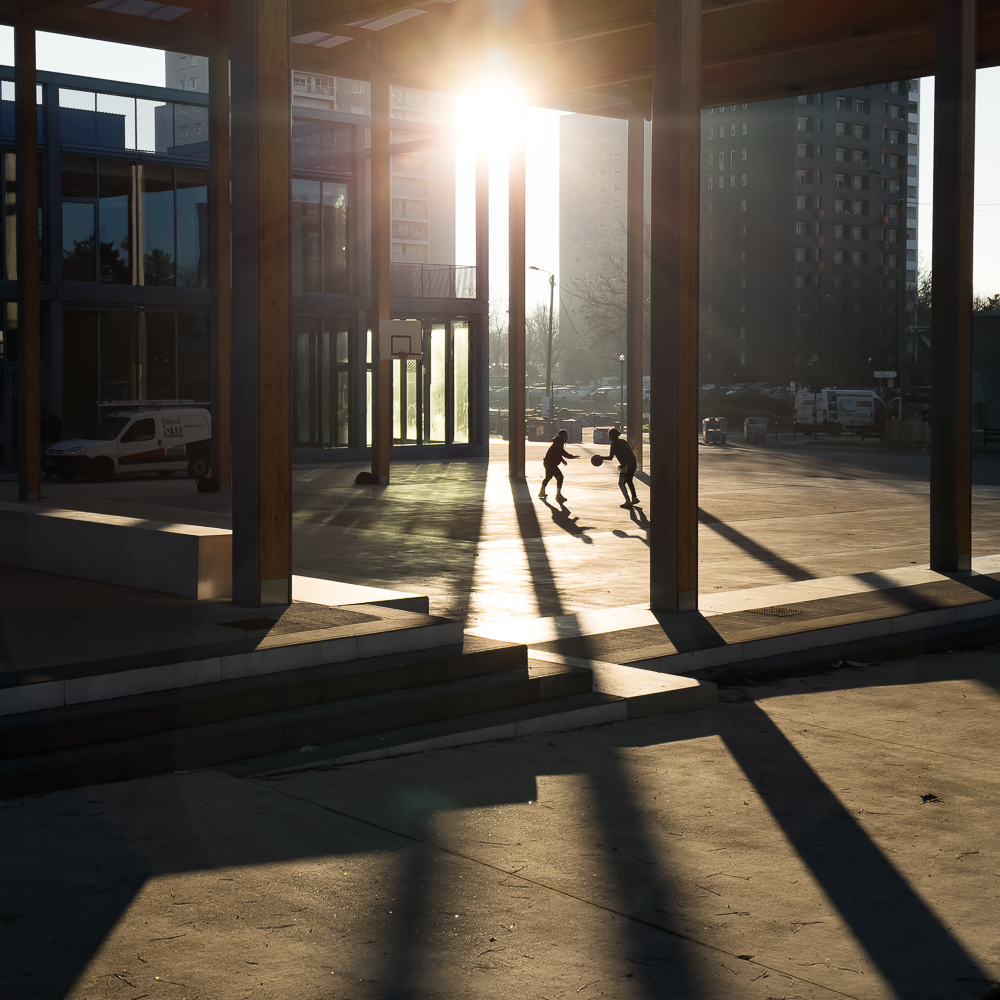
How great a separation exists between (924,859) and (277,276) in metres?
6.13

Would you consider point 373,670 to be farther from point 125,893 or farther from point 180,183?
point 180,183

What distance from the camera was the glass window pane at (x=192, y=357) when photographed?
34688 mm

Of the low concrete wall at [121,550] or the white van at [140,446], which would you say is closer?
the low concrete wall at [121,550]

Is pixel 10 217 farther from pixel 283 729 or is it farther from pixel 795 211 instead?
pixel 795 211

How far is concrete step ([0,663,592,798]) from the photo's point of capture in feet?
19.9

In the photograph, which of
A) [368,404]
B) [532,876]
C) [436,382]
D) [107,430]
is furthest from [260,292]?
[436,382]

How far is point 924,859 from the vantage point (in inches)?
211

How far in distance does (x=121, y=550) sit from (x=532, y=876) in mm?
6082

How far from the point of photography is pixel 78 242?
3300 cm

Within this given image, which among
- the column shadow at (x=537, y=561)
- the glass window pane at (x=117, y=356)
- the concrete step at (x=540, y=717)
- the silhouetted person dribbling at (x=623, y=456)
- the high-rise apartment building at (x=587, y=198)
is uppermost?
the high-rise apartment building at (x=587, y=198)

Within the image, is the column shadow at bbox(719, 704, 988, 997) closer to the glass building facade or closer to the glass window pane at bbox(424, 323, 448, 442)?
the glass building facade

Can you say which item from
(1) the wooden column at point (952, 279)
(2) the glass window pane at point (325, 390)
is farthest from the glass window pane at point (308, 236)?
(1) the wooden column at point (952, 279)

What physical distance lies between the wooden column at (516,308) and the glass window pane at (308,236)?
9.55m

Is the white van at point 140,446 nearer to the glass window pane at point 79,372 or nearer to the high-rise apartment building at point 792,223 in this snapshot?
the glass window pane at point 79,372
